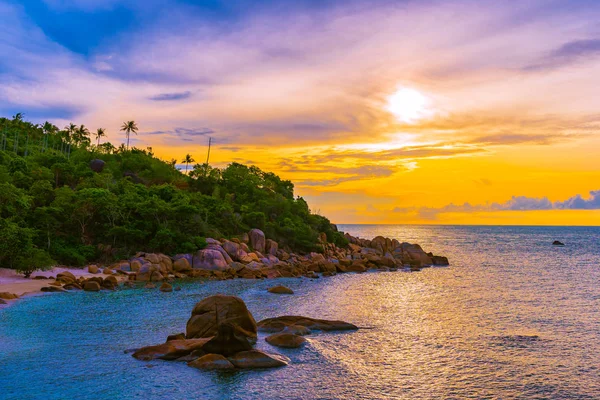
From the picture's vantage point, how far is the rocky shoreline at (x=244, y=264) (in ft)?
126

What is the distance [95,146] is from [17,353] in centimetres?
10336

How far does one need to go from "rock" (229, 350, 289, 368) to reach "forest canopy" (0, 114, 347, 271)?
1065 inches

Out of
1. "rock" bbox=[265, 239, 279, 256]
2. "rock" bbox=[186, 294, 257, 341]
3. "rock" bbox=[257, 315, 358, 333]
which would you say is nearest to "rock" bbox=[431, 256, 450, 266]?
"rock" bbox=[265, 239, 279, 256]

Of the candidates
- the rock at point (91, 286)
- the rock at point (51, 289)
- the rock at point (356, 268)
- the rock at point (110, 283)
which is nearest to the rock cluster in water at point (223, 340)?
the rock at point (91, 286)

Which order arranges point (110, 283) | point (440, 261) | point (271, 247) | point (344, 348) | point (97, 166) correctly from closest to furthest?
point (344, 348) < point (110, 283) < point (271, 247) < point (440, 261) < point (97, 166)

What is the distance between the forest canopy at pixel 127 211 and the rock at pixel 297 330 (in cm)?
2520

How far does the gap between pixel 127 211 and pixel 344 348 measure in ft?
130

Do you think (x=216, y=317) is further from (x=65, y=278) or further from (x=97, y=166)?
(x=97, y=166)

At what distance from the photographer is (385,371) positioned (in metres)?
17.2

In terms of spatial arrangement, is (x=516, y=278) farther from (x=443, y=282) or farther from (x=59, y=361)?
(x=59, y=361)

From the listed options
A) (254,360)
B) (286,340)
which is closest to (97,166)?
(286,340)

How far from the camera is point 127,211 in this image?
53.0 m

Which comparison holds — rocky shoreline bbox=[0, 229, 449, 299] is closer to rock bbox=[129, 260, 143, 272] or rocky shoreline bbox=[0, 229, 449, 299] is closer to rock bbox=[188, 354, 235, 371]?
rock bbox=[129, 260, 143, 272]

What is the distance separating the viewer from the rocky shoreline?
38.3m
